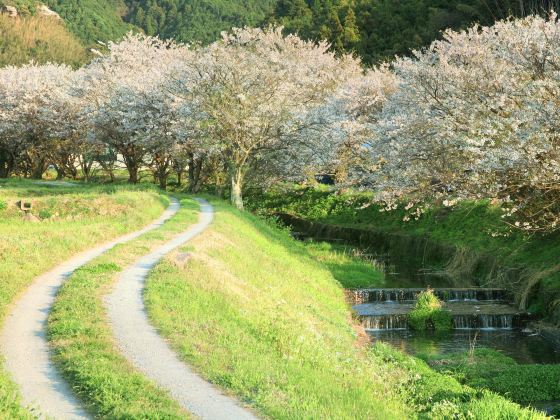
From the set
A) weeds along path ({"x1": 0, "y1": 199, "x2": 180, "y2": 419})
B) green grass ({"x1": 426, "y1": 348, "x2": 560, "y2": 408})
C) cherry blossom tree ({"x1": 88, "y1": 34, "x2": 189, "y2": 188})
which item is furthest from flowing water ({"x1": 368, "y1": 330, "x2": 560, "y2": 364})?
cherry blossom tree ({"x1": 88, "y1": 34, "x2": 189, "y2": 188})

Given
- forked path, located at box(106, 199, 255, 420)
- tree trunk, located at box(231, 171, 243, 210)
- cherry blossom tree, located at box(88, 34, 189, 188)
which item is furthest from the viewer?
cherry blossom tree, located at box(88, 34, 189, 188)

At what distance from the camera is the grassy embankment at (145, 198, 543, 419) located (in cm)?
1103

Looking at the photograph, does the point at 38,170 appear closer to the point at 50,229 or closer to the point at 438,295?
the point at 50,229

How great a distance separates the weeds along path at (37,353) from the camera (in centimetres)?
998

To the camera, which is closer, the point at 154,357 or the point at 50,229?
the point at 154,357

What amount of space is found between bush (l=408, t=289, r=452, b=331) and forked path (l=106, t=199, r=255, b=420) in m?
10.9

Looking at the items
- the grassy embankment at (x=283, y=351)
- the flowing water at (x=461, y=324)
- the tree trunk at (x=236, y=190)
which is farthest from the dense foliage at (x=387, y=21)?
the grassy embankment at (x=283, y=351)

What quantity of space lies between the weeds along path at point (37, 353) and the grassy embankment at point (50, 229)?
283 millimetres

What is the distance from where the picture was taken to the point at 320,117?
47469mm

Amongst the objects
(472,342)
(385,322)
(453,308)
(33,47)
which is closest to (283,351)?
(472,342)

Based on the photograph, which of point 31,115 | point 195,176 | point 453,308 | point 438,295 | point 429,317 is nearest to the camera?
point 429,317

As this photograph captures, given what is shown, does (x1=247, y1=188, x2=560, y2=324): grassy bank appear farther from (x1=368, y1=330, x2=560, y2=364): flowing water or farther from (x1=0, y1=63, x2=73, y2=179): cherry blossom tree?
(x1=0, y1=63, x2=73, y2=179): cherry blossom tree

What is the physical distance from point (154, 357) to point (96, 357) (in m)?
1.04

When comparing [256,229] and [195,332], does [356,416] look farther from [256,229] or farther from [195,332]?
[256,229]
